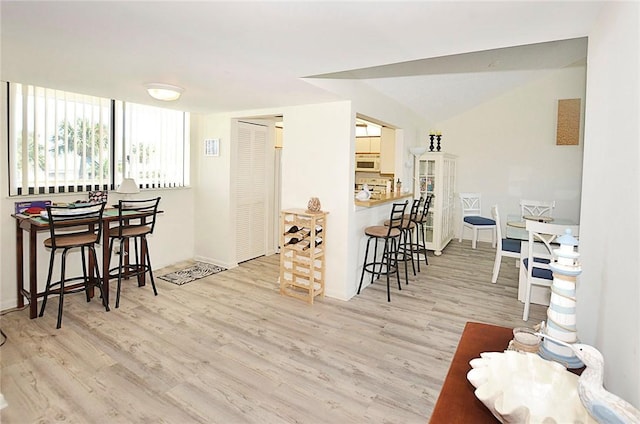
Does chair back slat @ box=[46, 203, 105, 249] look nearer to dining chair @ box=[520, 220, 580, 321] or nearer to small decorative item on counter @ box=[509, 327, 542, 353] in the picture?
small decorative item on counter @ box=[509, 327, 542, 353]

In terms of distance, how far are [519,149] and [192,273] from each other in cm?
608

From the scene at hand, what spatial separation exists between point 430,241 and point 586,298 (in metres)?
4.75

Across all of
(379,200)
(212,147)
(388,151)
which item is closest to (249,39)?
(379,200)

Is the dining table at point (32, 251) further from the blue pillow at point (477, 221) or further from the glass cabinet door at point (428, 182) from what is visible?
the blue pillow at point (477, 221)

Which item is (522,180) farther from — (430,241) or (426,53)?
(426,53)

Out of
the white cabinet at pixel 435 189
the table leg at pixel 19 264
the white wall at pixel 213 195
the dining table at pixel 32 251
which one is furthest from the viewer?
the white cabinet at pixel 435 189

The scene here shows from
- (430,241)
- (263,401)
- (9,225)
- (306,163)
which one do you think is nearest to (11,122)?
(9,225)

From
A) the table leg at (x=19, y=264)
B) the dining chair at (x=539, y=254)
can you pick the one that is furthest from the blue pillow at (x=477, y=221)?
the table leg at (x=19, y=264)

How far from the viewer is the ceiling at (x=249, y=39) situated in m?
1.85

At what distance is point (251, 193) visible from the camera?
5.49 meters

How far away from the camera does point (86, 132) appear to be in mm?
4137

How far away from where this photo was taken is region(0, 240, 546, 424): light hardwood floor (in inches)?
88.6

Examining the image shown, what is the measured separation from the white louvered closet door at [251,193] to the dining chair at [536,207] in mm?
4047

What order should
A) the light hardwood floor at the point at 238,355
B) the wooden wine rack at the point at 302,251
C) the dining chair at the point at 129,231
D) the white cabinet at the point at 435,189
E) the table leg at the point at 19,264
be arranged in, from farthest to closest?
the white cabinet at the point at 435,189, the wooden wine rack at the point at 302,251, the dining chair at the point at 129,231, the table leg at the point at 19,264, the light hardwood floor at the point at 238,355
